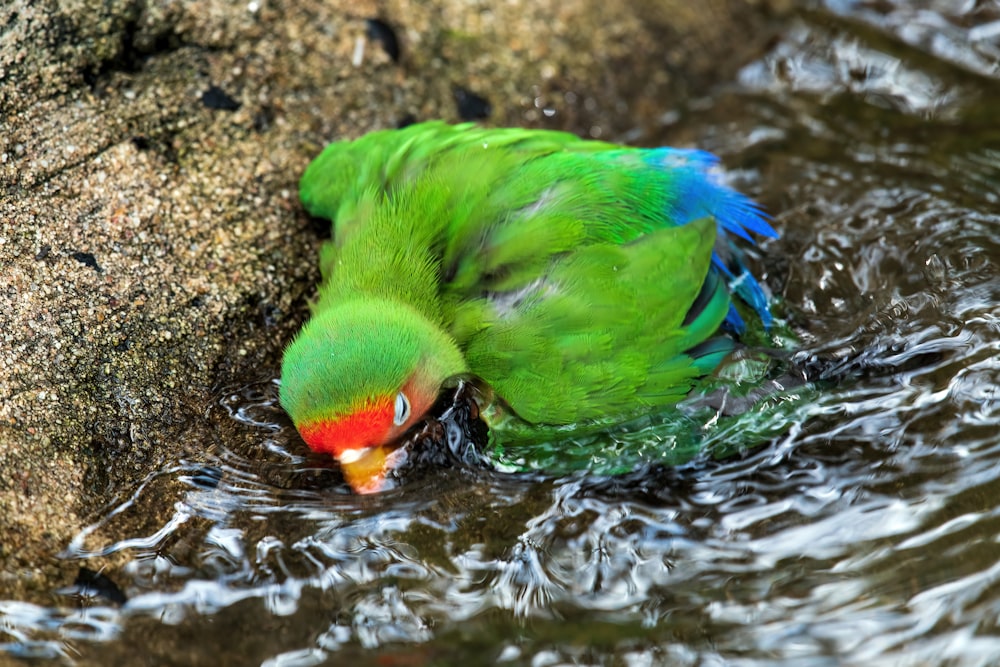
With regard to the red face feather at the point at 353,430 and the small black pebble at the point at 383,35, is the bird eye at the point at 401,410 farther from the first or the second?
the small black pebble at the point at 383,35

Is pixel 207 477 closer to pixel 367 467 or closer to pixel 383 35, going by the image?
pixel 367 467

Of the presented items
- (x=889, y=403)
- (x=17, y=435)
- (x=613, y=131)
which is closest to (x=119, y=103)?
(x=17, y=435)

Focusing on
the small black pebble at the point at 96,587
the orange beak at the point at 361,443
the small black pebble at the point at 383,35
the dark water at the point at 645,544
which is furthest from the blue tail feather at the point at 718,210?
the small black pebble at the point at 96,587

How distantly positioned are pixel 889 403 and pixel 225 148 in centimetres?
236

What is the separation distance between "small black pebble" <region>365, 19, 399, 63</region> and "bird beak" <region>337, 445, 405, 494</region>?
1.78 m

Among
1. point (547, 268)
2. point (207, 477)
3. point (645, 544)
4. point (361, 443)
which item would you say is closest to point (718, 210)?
point (547, 268)

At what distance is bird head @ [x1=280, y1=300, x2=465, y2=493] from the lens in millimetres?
2584

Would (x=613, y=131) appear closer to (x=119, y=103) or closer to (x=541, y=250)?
(x=541, y=250)

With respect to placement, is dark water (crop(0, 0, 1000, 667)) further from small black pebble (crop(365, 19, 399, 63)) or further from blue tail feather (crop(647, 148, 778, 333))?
small black pebble (crop(365, 19, 399, 63))

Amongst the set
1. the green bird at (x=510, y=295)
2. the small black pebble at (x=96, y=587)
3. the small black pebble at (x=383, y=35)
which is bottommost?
the small black pebble at (x=96, y=587)

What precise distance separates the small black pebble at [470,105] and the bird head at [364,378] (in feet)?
4.46

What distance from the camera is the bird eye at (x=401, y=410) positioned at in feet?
8.75

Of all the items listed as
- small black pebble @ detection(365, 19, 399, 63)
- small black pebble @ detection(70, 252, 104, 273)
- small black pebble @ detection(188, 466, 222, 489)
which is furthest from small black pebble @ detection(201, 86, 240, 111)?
small black pebble @ detection(188, 466, 222, 489)

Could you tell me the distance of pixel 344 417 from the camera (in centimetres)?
258
